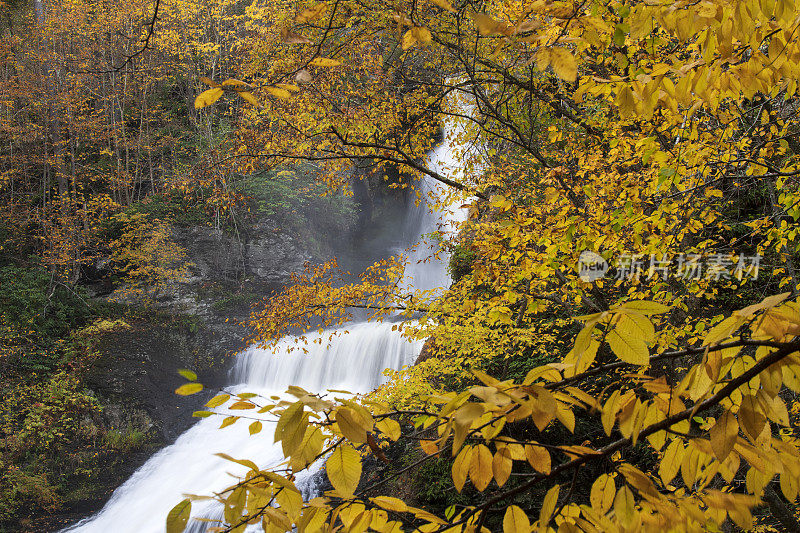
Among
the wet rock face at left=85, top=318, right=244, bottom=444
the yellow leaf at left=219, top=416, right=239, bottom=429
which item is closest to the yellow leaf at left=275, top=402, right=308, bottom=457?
the yellow leaf at left=219, top=416, right=239, bottom=429

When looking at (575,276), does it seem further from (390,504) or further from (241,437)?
(241,437)

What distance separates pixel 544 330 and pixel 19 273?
45.8 ft

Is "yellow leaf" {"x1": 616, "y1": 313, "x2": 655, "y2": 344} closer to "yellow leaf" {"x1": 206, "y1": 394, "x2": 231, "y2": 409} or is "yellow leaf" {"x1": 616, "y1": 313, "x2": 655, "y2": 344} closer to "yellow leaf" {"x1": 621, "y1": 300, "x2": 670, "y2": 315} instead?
"yellow leaf" {"x1": 621, "y1": 300, "x2": 670, "y2": 315}

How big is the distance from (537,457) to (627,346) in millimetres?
306

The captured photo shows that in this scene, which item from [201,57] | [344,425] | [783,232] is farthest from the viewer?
[201,57]

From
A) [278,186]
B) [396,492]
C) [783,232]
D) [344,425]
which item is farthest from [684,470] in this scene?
[278,186]

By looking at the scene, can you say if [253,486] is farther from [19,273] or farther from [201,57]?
[201,57]

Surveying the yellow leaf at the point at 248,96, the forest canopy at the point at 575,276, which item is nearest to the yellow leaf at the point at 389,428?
the forest canopy at the point at 575,276

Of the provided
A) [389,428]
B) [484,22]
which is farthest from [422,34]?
[389,428]

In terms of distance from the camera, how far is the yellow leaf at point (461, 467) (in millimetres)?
854

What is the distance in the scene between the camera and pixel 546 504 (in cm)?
87

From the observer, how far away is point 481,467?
0.87m

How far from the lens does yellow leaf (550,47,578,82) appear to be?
41.2 inches

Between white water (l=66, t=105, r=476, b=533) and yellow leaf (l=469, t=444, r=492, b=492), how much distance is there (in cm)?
553
